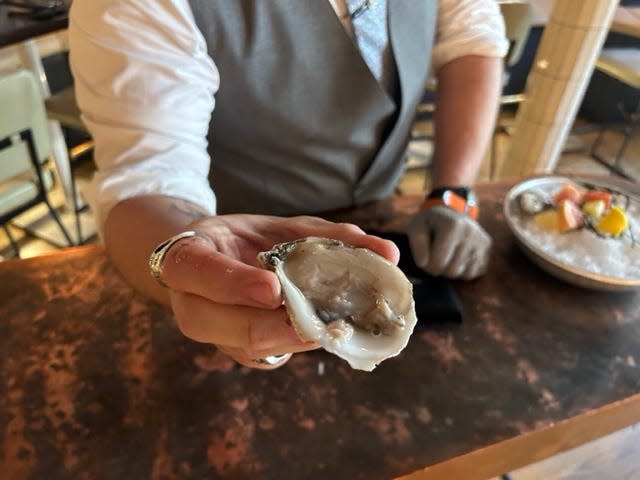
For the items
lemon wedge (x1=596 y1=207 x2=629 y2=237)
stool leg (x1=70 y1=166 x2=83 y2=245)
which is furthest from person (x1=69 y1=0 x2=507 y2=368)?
stool leg (x1=70 y1=166 x2=83 y2=245)

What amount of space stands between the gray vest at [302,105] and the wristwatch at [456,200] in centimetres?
19

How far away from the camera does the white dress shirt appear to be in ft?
2.45

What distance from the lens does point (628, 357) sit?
76 centimetres

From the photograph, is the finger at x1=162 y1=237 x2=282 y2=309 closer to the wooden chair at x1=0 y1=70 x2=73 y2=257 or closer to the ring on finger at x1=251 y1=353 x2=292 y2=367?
the ring on finger at x1=251 y1=353 x2=292 y2=367

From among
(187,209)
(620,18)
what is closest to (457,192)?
(187,209)

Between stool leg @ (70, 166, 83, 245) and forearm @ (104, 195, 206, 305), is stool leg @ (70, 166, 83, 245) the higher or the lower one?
the lower one

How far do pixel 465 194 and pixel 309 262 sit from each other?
52 cm

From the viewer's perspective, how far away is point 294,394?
0.69 metres

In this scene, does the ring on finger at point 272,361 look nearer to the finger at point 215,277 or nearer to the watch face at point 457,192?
the finger at point 215,277

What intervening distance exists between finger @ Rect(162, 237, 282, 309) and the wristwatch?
0.50 metres

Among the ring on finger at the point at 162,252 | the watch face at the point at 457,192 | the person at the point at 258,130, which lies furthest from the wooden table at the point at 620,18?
the ring on finger at the point at 162,252

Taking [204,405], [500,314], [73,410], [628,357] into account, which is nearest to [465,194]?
[500,314]

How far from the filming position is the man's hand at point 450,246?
0.84 metres

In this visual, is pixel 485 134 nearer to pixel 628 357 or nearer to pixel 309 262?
pixel 628 357
